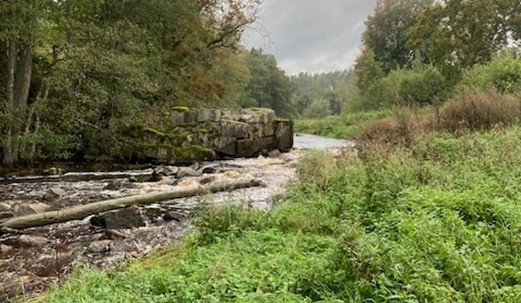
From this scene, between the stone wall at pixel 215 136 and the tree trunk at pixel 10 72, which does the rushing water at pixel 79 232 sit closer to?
the tree trunk at pixel 10 72

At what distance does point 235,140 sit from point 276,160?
2719 mm

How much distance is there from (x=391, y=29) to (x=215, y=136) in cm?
3756

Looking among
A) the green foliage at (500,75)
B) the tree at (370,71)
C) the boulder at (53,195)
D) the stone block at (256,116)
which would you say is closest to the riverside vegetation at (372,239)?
the boulder at (53,195)

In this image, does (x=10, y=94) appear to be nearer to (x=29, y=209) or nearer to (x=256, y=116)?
(x=29, y=209)

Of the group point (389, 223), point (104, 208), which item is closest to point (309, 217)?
point (389, 223)

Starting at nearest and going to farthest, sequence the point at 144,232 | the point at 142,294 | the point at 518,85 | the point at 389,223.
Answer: the point at 142,294 → the point at 389,223 → the point at 144,232 → the point at 518,85

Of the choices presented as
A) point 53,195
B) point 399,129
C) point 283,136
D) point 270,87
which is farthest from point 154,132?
point 270,87

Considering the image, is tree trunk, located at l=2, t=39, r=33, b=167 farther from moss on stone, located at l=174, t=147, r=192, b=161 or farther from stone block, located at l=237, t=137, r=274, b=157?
stone block, located at l=237, t=137, r=274, b=157

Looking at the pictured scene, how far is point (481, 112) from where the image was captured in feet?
42.0

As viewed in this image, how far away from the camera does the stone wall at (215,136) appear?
60.7 ft

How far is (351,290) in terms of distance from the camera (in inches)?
135

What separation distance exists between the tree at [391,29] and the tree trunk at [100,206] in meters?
42.1

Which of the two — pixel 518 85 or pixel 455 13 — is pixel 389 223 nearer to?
pixel 518 85

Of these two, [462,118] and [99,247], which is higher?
[462,118]
